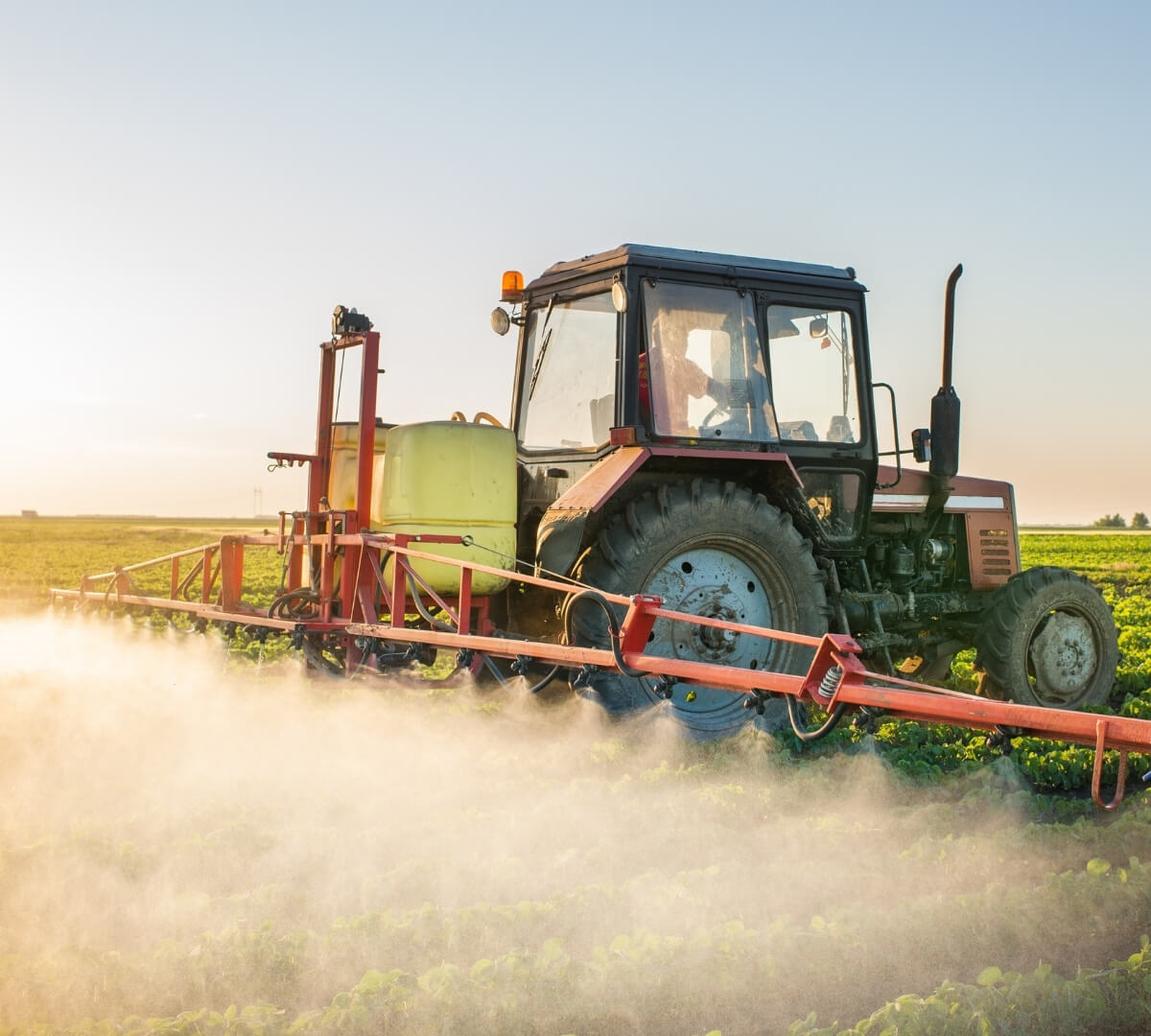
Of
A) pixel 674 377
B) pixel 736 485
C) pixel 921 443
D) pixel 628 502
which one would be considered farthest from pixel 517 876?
pixel 921 443

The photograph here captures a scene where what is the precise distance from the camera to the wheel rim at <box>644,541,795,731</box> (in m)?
5.81

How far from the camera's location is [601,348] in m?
6.32

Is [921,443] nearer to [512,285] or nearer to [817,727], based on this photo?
[512,285]

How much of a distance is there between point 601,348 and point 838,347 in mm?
1551

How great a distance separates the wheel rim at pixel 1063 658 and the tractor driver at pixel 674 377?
300cm

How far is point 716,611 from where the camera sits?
5.95 meters

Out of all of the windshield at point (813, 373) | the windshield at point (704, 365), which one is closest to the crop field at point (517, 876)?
the windshield at point (704, 365)

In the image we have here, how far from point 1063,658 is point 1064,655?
2cm

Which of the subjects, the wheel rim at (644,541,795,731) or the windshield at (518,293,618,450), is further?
the windshield at (518,293,618,450)

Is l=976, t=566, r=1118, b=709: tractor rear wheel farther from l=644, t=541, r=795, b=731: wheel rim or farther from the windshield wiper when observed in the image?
the windshield wiper

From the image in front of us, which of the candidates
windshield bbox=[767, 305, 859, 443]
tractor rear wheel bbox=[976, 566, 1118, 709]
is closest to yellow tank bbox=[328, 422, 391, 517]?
windshield bbox=[767, 305, 859, 443]

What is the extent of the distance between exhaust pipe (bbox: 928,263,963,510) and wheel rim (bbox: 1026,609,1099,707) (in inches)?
42.5

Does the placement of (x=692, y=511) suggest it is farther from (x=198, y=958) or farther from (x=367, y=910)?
(x=198, y=958)

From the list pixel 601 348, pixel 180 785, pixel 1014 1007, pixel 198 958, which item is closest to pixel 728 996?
pixel 1014 1007
